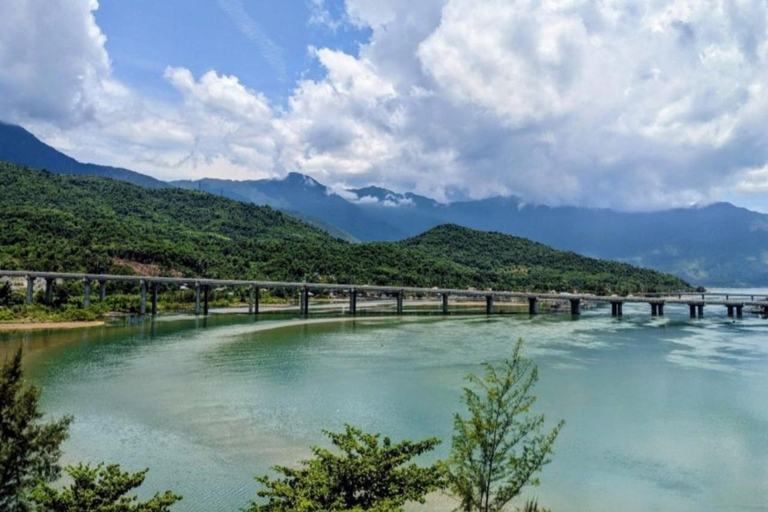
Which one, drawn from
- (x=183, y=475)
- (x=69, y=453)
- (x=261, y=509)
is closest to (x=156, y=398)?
(x=69, y=453)

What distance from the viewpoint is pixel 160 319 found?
3142 inches

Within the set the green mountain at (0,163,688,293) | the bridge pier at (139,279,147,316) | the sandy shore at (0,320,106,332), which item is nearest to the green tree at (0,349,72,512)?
the sandy shore at (0,320,106,332)

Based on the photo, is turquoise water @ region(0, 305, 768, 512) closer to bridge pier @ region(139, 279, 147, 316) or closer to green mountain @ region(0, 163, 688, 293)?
bridge pier @ region(139, 279, 147, 316)

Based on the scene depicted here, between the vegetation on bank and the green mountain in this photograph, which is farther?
the green mountain

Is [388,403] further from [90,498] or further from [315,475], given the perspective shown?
[90,498]

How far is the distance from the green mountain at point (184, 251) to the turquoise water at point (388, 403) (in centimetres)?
5231

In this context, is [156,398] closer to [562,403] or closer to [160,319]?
[562,403]

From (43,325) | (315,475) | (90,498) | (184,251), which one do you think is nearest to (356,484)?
(315,475)

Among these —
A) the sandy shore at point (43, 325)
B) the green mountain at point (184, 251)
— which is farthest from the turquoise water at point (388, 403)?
the green mountain at point (184, 251)

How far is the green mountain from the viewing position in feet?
351

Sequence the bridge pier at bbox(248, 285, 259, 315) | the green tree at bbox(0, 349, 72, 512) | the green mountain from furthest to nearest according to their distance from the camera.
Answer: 1. the green mountain
2. the bridge pier at bbox(248, 285, 259, 315)
3. the green tree at bbox(0, 349, 72, 512)

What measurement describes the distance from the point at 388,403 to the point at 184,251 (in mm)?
104769

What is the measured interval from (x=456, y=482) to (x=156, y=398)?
78.3ft

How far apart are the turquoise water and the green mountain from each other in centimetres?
5231
